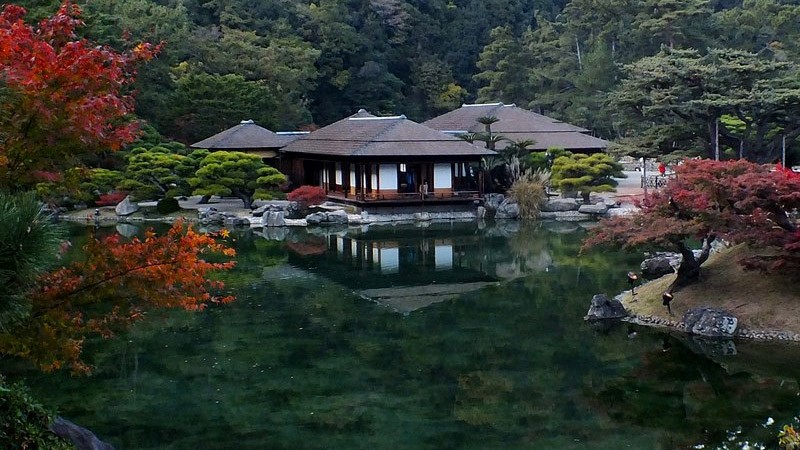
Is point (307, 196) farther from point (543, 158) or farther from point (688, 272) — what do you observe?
point (688, 272)

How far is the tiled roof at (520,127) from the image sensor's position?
28.9 m

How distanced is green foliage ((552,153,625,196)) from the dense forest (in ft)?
4.16

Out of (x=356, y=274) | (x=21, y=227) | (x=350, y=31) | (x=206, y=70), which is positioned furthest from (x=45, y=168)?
(x=350, y=31)

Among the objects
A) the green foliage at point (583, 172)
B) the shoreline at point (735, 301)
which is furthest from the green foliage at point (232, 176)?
the shoreline at point (735, 301)

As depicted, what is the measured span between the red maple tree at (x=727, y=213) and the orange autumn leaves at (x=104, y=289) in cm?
684

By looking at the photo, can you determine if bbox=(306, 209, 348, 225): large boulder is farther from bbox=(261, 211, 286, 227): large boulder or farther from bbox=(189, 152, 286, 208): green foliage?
bbox=(189, 152, 286, 208): green foliage

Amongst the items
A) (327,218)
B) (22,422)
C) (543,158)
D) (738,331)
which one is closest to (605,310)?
(738,331)

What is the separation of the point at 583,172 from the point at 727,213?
1468 centimetres

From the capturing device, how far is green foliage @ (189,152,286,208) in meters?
23.8

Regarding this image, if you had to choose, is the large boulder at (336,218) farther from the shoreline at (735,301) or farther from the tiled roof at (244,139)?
the shoreline at (735,301)

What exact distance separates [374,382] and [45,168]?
4.23 m

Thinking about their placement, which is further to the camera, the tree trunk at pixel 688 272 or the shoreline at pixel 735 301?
the tree trunk at pixel 688 272

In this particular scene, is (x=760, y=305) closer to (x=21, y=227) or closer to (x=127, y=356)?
(x=127, y=356)

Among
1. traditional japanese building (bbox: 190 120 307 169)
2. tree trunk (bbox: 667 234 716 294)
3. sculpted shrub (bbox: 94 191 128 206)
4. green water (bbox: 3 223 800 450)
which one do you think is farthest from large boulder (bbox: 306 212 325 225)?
tree trunk (bbox: 667 234 716 294)
